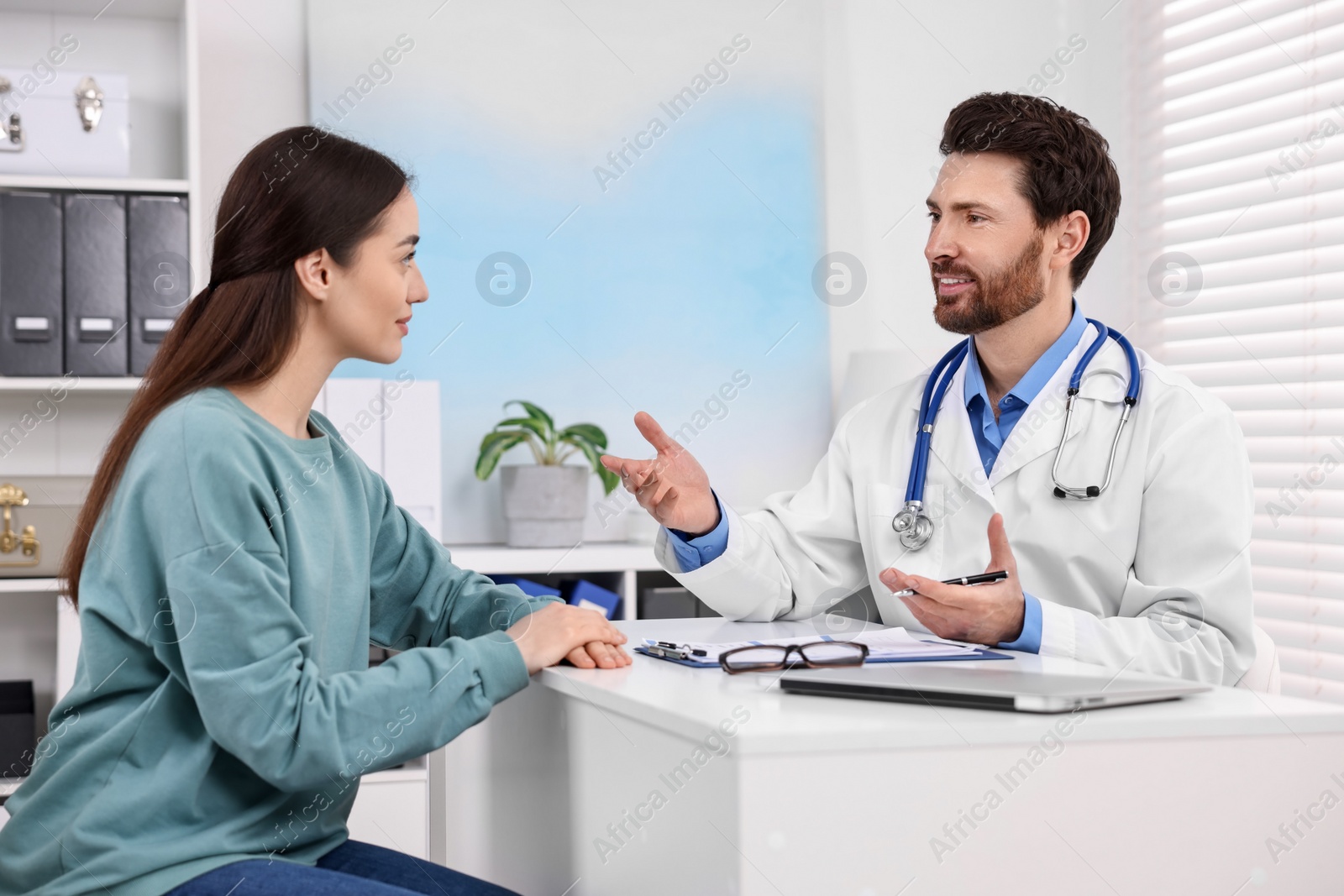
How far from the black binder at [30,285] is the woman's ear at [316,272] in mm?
1343

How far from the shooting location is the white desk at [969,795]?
2.58 feet

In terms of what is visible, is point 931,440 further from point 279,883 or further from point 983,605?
point 279,883

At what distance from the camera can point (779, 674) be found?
1.00 meters

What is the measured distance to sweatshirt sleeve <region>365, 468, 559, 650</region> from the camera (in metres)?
1.28

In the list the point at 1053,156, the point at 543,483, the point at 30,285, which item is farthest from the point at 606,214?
the point at 1053,156

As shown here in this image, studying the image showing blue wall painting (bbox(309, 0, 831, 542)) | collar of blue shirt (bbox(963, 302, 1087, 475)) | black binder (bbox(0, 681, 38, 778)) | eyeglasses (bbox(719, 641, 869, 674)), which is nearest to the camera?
eyeglasses (bbox(719, 641, 869, 674))

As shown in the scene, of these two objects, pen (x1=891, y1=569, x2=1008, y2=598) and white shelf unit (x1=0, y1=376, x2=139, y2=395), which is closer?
pen (x1=891, y1=569, x2=1008, y2=598)

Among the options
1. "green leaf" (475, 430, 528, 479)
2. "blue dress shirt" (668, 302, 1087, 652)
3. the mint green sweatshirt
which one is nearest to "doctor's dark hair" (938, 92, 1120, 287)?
"blue dress shirt" (668, 302, 1087, 652)

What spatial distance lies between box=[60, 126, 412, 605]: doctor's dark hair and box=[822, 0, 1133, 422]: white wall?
6.41ft

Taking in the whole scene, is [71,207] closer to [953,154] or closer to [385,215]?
[385,215]

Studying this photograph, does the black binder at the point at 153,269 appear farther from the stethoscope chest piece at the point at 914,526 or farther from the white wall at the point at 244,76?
the stethoscope chest piece at the point at 914,526

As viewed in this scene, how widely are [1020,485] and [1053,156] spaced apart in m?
0.51

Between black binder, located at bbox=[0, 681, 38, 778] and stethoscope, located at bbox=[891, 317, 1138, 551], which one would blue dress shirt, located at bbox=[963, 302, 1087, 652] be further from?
black binder, located at bbox=[0, 681, 38, 778]

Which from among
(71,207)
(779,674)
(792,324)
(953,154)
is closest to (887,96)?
(792,324)
